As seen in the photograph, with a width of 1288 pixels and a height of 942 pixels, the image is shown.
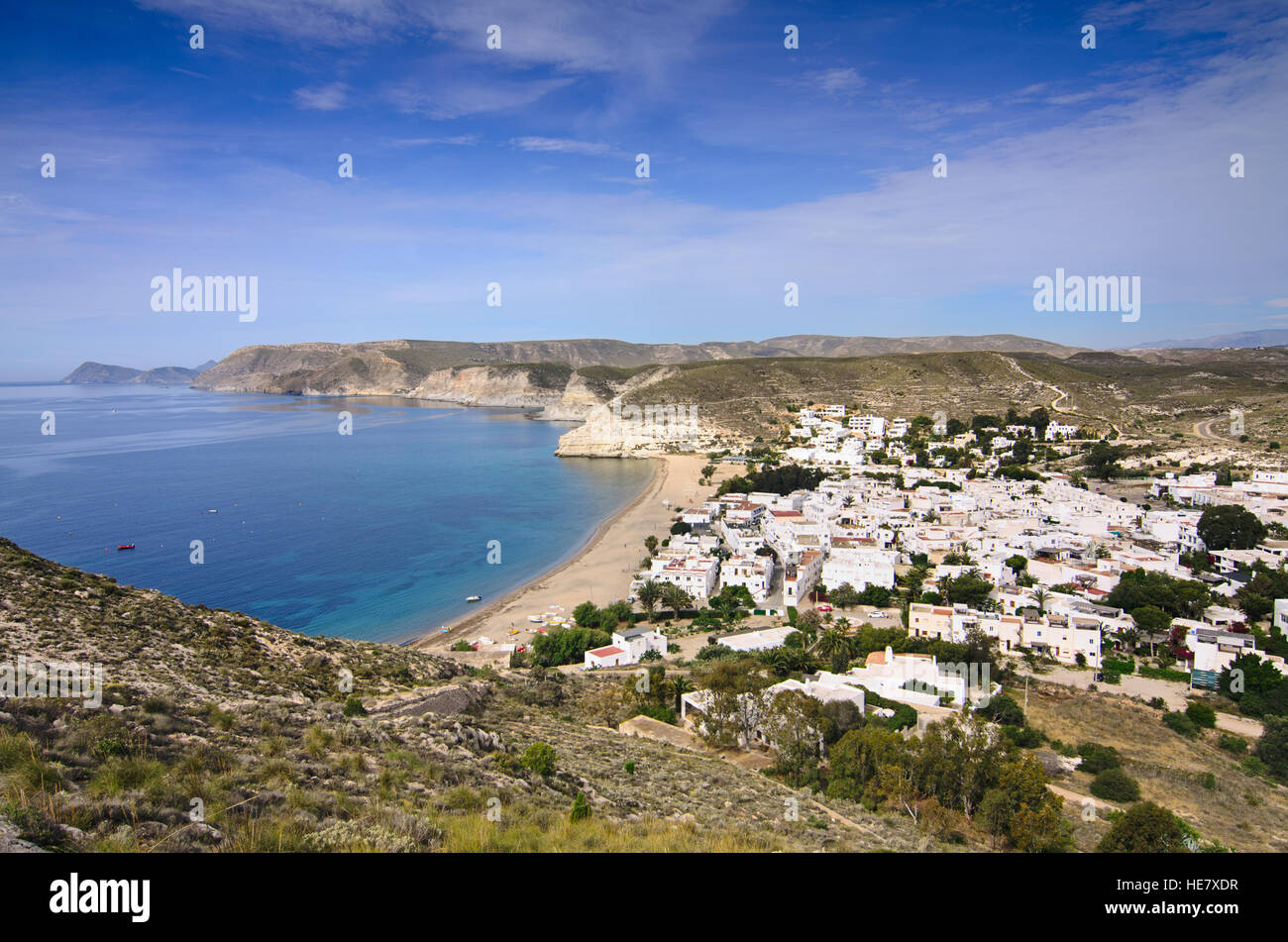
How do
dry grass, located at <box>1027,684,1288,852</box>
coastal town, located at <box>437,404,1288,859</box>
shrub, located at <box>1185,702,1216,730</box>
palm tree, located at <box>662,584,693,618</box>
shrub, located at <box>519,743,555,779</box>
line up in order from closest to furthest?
shrub, located at <box>519,743,555,779</box> → dry grass, located at <box>1027,684,1288,852</box> → shrub, located at <box>1185,702,1216,730</box> → coastal town, located at <box>437,404,1288,859</box> → palm tree, located at <box>662,584,693,618</box>

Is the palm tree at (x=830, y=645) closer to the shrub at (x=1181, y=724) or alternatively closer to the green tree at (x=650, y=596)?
the green tree at (x=650, y=596)

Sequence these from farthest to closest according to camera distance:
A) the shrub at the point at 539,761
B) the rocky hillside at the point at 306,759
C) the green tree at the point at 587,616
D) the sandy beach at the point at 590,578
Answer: the sandy beach at the point at 590,578 → the green tree at the point at 587,616 → the shrub at the point at 539,761 → the rocky hillside at the point at 306,759

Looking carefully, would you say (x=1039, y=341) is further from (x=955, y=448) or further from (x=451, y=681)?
(x=451, y=681)

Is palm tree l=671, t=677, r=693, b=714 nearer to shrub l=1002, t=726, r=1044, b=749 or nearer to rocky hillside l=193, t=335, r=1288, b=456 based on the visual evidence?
shrub l=1002, t=726, r=1044, b=749

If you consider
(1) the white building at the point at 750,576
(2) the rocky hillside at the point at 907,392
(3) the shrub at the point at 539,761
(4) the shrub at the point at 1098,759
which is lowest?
(4) the shrub at the point at 1098,759

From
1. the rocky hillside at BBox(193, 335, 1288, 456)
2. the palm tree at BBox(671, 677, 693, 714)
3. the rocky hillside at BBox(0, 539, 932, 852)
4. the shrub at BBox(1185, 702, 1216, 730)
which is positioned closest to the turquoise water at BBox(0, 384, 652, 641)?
the rocky hillside at BBox(193, 335, 1288, 456)

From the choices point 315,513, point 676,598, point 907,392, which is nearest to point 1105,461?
point 907,392

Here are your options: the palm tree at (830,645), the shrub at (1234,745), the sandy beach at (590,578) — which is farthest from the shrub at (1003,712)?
the sandy beach at (590,578)
